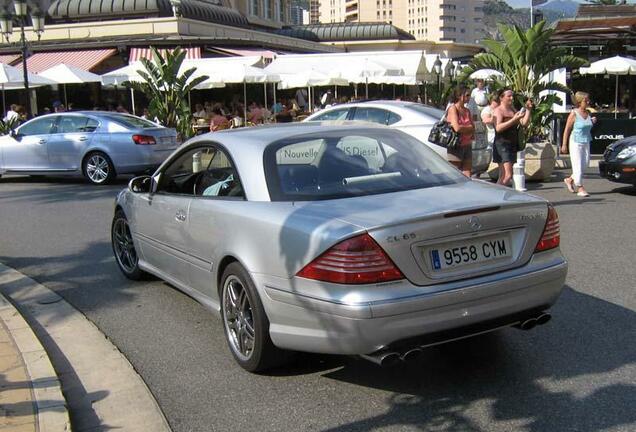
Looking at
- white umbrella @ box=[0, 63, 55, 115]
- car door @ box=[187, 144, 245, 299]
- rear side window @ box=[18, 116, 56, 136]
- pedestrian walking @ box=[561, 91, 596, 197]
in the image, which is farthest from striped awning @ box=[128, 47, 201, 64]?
car door @ box=[187, 144, 245, 299]

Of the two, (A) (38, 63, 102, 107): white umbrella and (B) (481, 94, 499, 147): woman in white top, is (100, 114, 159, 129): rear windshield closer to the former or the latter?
(B) (481, 94, 499, 147): woman in white top

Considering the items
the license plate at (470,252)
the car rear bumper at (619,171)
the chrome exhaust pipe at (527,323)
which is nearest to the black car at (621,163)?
the car rear bumper at (619,171)

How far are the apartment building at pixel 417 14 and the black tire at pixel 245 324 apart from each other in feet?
612

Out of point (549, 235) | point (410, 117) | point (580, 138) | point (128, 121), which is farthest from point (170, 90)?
point (549, 235)

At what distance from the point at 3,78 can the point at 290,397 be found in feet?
67.5

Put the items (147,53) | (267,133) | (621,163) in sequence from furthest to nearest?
(147,53) < (621,163) < (267,133)

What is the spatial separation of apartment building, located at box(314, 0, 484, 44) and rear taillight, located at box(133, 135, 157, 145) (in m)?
177

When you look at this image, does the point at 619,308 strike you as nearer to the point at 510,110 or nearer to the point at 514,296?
the point at 514,296

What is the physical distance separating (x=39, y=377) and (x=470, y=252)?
2.75 m

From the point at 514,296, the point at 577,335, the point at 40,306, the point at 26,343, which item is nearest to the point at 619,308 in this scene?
the point at 577,335

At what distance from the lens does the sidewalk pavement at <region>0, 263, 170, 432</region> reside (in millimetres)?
3818

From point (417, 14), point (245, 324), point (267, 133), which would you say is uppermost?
point (417, 14)

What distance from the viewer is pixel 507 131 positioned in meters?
10.7

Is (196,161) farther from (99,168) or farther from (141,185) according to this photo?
(99,168)
